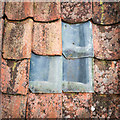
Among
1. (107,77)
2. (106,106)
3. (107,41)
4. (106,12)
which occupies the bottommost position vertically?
(106,106)

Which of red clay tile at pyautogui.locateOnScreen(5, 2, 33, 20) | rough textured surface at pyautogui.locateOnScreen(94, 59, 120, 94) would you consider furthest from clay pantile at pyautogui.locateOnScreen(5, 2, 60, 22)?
rough textured surface at pyautogui.locateOnScreen(94, 59, 120, 94)

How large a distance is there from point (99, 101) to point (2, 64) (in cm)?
68

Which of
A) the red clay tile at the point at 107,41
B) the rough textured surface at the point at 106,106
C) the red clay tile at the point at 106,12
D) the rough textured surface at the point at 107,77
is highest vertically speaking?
the red clay tile at the point at 106,12

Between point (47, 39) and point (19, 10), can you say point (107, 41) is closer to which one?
point (47, 39)

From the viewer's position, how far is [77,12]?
2.82 feet

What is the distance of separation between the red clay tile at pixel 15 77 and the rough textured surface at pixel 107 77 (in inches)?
18.0

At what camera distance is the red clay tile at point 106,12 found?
33.0 inches

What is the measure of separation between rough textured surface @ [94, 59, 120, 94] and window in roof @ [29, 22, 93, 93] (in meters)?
0.05

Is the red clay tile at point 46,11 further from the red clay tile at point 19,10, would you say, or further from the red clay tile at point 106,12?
the red clay tile at point 106,12

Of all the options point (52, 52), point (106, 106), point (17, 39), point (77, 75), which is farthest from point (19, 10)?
point (106, 106)

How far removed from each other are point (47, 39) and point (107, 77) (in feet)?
1.56


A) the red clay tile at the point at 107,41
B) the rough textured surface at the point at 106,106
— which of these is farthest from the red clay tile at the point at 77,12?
the rough textured surface at the point at 106,106

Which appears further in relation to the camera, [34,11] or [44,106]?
[34,11]

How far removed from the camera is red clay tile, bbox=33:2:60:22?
33.3 inches
